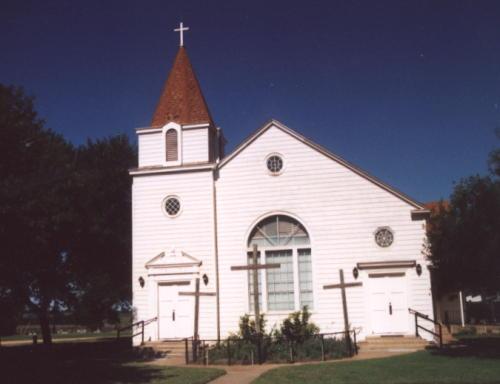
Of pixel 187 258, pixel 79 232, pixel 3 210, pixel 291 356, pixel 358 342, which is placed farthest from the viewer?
pixel 79 232

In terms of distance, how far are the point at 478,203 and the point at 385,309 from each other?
538 centimetres

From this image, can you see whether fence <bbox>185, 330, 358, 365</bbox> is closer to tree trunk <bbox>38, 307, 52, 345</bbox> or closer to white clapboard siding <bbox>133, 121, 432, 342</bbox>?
white clapboard siding <bbox>133, 121, 432, 342</bbox>

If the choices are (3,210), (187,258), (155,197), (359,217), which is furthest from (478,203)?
(3,210)

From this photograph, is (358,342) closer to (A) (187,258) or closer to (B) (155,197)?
(A) (187,258)

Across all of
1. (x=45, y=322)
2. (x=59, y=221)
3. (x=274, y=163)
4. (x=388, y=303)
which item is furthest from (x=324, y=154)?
(x=45, y=322)

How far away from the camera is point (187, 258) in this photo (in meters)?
22.6

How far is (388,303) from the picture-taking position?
70.2 feet

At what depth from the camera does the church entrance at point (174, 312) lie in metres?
22.4

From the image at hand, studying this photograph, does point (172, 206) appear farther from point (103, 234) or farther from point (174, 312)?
point (103, 234)

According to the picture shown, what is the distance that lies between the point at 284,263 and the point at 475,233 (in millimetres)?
7412

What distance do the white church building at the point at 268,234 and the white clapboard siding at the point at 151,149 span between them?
0.14 feet

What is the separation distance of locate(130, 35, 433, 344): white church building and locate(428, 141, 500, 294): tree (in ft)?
6.21

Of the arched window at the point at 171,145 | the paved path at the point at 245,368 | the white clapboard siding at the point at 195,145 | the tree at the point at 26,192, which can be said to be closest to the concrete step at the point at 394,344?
the paved path at the point at 245,368

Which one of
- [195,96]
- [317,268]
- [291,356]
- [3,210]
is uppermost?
[195,96]
